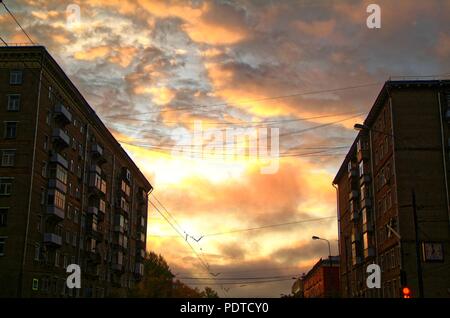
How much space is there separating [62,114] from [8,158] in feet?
26.3

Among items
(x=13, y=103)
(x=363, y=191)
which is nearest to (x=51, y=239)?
(x=13, y=103)

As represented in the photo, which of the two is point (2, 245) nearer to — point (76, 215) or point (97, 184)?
point (76, 215)

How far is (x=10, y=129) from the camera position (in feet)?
189

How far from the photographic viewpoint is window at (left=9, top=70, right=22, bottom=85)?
191ft

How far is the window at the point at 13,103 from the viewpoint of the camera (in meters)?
57.8

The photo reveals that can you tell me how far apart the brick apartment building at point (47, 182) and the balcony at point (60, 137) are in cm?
11

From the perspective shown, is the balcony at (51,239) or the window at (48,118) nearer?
the balcony at (51,239)

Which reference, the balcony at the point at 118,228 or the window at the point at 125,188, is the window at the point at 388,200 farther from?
the window at the point at 125,188

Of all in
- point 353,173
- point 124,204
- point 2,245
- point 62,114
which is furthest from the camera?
point 124,204

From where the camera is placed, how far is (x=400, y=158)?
58844mm

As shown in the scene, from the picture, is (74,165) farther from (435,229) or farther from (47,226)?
(435,229)

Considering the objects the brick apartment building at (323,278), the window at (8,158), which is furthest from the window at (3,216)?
the brick apartment building at (323,278)

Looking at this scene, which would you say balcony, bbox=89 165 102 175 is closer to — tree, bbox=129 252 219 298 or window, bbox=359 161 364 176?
tree, bbox=129 252 219 298
